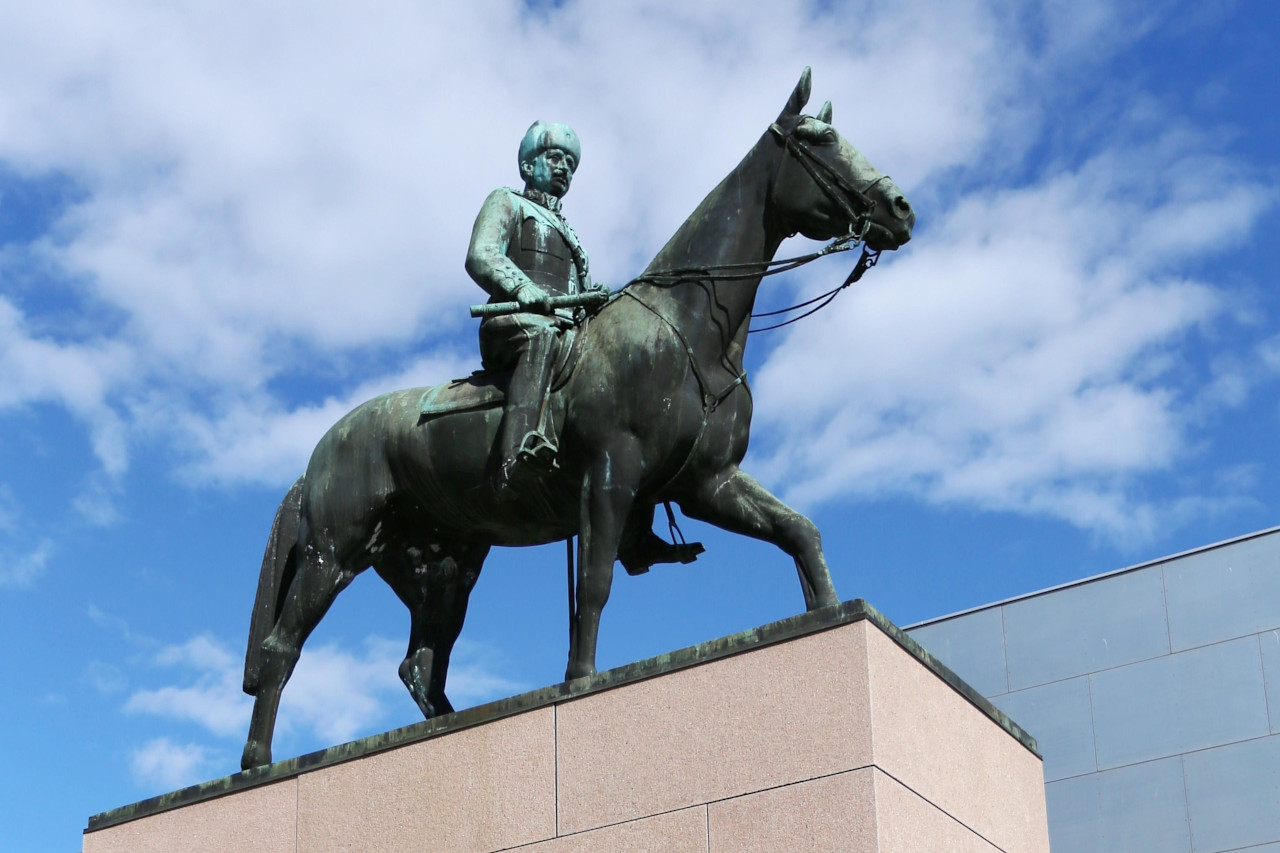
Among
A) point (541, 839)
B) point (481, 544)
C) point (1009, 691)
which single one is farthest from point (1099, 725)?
point (541, 839)

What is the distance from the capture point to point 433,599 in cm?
1349

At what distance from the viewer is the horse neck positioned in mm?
11922

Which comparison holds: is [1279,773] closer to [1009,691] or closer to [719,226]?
[1009,691]

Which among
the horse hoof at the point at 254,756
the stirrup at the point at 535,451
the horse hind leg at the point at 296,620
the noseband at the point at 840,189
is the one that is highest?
the noseband at the point at 840,189

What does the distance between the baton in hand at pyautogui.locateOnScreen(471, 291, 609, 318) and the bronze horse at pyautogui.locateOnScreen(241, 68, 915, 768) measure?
5.1 inches

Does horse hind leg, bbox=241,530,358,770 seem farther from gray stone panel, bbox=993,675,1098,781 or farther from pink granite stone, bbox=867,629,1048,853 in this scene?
gray stone panel, bbox=993,675,1098,781

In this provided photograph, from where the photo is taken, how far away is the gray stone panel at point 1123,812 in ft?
78.8

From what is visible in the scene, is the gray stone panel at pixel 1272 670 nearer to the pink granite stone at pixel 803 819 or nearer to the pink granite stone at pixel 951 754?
the pink granite stone at pixel 951 754

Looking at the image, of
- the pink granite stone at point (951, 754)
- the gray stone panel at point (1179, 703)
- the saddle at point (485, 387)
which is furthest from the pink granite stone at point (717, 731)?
the gray stone panel at point (1179, 703)

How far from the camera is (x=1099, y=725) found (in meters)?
25.2

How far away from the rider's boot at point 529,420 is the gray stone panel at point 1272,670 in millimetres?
14698

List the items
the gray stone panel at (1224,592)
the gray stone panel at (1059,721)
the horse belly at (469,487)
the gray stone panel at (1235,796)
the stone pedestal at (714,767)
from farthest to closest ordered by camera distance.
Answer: the gray stone panel at (1059,721) → the gray stone panel at (1224,592) → the gray stone panel at (1235,796) → the horse belly at (469,487) → the stone pedestal at (714,767)

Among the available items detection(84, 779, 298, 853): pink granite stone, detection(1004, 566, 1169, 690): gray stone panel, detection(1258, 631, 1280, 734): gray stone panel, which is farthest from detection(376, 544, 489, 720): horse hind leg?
detection(1004, 566, 1169, 690): gray stone panel

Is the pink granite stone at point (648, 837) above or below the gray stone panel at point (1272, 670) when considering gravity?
below
